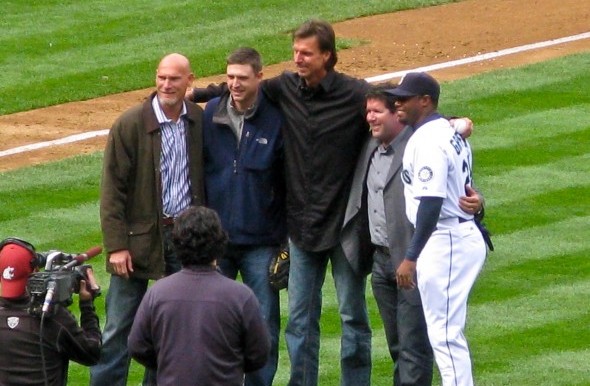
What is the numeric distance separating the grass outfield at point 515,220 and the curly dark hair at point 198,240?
2653 millimetres

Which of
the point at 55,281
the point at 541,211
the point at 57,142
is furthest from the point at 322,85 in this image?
the point at 57,142

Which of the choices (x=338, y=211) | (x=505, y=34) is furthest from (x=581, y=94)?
(x=338, y=211)

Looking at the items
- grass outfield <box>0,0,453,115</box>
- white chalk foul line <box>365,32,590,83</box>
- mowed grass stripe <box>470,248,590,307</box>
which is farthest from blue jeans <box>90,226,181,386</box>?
white chalk foul line <box>365,32,590,83</box>

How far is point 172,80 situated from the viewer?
702cm

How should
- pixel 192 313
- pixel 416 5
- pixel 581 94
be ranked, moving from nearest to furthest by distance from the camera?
pixel 192 313
pixel 581 94
pixel 416 5

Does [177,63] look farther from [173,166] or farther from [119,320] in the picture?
[119,320]

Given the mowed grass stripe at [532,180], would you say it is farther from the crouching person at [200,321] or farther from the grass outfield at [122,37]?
the crouching person at [200,321]

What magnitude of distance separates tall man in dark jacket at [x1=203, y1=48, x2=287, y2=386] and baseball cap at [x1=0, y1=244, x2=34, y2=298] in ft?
4.36

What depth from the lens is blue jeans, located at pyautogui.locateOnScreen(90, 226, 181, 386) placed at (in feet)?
23.3

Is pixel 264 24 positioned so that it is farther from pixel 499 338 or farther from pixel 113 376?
pixel 113 376

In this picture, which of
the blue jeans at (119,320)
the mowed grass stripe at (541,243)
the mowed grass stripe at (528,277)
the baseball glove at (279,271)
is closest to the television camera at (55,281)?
the blue jeans at (119,320)

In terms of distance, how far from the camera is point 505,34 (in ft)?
56.2

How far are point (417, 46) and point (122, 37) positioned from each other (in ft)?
11.6

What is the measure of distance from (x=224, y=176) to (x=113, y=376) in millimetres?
1172
